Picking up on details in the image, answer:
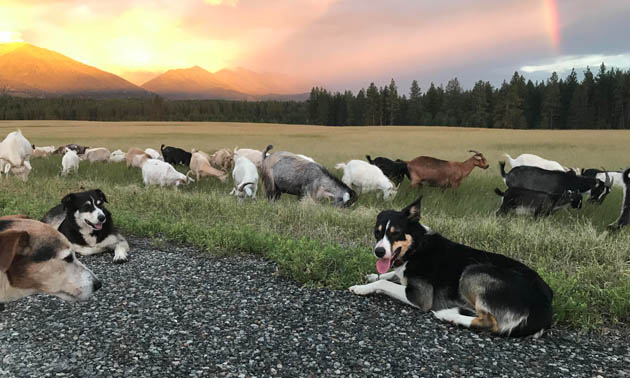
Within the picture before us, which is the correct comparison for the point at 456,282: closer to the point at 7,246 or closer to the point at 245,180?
the point at 7,246

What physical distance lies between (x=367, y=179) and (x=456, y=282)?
432 inches

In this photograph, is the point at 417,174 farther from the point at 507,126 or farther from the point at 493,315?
the point at 507,126

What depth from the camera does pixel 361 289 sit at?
5.94 metres

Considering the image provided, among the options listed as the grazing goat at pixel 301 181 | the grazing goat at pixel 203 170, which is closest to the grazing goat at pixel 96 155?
the grazing goat at pixel 203 170

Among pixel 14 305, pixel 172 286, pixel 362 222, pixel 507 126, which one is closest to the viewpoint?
pixel 14 305

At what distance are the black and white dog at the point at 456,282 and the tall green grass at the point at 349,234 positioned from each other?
2.37 ft

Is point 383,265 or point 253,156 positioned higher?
point 253,156

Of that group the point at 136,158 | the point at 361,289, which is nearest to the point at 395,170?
the point at 361,289

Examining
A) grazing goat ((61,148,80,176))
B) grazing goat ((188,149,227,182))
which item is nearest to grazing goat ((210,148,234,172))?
grazing goat ((188,149,227,182))

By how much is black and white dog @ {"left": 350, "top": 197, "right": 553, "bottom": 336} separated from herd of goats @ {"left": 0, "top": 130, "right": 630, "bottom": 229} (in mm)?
6698

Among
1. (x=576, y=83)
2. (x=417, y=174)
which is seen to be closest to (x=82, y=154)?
(x=417, y=174)

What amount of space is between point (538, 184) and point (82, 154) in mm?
26283

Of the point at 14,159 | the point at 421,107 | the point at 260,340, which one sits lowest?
the point at 260,340

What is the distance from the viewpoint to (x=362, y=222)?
9797mm
